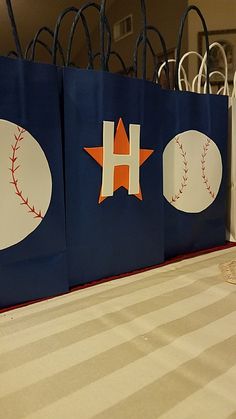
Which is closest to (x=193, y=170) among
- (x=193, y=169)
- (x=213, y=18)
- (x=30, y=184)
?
(x=193, y=169)

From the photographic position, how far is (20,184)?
24.2 inches

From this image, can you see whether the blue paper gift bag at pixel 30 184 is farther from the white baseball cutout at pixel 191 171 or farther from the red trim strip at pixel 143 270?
the white baseball cutout at pixel 191 171

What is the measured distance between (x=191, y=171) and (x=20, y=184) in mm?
492

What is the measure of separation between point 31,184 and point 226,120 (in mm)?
630

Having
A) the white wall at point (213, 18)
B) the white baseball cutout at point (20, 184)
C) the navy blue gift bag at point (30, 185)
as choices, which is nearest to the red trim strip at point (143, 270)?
the navy blue gift bag at point (30, 185)

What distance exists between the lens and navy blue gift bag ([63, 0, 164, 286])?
0.68 m

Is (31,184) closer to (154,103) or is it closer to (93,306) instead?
(93,306)

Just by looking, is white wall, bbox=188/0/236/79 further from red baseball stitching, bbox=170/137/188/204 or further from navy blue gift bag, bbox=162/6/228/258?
red baseball stitching, bbox=170/137/188/204

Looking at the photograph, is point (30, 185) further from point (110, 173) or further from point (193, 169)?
point (193, 169)

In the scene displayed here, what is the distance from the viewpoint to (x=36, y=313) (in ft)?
1.98

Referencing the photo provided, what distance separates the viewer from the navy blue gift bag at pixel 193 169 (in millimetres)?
872

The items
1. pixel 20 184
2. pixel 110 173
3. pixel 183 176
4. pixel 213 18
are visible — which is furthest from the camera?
pixel 213 18

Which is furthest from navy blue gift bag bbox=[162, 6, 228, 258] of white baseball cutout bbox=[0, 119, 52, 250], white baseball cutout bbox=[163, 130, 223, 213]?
white baseball cutout bbox=[0, 119, 52, 250]

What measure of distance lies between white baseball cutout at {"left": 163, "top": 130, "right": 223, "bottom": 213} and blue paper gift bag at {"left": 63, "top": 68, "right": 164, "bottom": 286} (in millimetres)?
61
